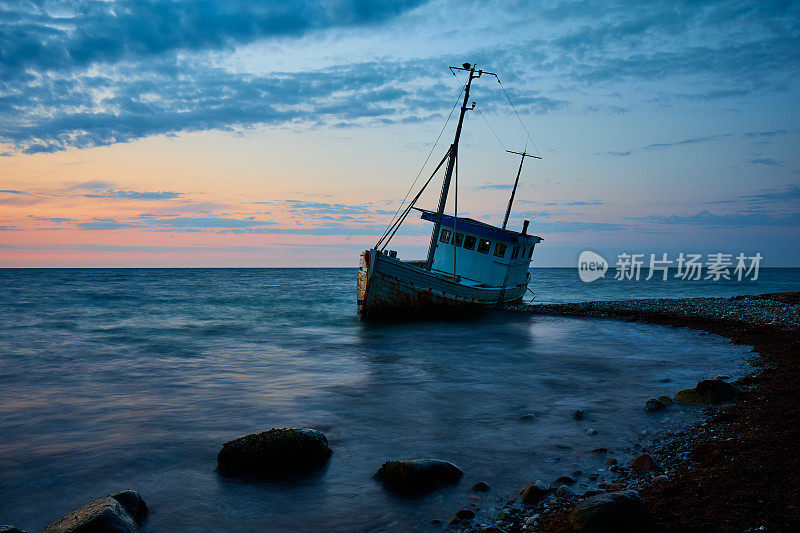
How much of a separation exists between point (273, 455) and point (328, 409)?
326 cm

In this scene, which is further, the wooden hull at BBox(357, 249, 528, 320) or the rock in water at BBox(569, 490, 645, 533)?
the wooden hull at BBox(357, 249, 528, 320)

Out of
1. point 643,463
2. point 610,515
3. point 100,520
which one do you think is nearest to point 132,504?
point 100,520

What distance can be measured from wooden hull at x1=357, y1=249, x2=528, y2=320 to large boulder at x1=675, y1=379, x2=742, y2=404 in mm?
14684

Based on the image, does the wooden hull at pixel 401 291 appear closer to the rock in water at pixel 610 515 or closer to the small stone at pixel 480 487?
the small stone at pixel 480 487

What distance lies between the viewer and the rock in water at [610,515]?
414 centimetres

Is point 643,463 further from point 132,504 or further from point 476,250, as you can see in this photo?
point 476,250

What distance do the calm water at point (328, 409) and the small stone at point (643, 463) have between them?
508mm

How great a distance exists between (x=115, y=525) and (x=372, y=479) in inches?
110

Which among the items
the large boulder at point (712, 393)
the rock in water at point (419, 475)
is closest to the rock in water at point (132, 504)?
the rock in water at point (419, 475)

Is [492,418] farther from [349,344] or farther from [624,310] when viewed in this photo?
[624,310]

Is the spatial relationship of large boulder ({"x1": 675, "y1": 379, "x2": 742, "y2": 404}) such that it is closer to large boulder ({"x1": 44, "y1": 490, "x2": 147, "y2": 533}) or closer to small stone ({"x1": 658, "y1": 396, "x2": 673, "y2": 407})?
small stone ({"x1": 658, "y1": 396, "x2": 673, "y2": 407})

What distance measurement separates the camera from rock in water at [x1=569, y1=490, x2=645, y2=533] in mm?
4145

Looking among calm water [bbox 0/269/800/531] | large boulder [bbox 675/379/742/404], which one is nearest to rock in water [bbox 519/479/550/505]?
calm water [bbox 0/269/800/531]

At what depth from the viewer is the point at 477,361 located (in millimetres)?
15008
